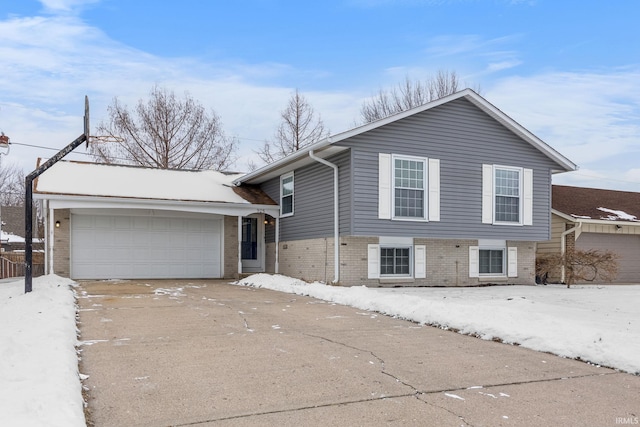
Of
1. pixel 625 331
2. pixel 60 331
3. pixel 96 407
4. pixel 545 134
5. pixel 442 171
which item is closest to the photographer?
Answer: pixel 96 407

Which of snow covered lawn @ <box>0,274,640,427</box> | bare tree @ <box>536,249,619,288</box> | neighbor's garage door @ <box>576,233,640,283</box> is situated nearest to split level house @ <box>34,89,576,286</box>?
bare tree @ <box>536,249,619,288</box>

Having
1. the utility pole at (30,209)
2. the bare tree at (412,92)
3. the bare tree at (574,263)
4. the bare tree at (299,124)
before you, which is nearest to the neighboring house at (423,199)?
the bare tree at (574,263)

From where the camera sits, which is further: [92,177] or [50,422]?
[92,177]

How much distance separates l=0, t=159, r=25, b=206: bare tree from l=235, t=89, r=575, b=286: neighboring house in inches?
1329

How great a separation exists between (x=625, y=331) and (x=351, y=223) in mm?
7710

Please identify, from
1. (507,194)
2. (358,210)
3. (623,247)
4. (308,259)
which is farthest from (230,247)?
(623,247)

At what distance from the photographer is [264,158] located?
33.5 meters

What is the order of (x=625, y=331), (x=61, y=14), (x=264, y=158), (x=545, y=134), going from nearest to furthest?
(x=625, y=331) → (x=61, y=14) → (x=545, y=134) → (x=264, y=158)

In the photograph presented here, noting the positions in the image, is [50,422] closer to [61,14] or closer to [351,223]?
[351,223]

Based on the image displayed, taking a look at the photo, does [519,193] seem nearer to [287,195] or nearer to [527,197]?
[527,197]

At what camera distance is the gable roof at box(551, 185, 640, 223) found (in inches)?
798

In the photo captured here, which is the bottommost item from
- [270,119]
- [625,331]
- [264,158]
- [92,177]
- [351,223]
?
[625,331]

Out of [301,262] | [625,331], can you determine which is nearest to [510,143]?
[301,262]

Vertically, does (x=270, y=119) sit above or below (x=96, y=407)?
above
